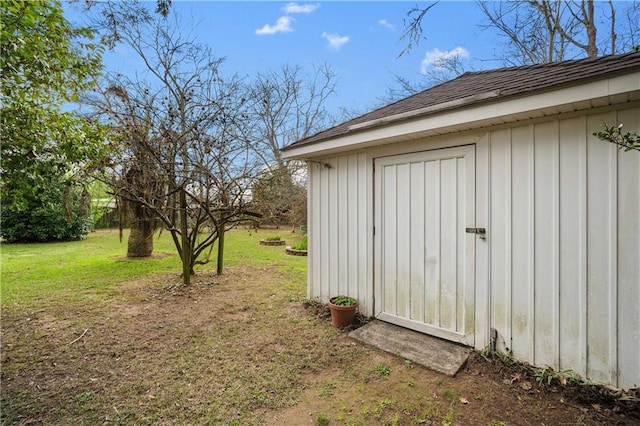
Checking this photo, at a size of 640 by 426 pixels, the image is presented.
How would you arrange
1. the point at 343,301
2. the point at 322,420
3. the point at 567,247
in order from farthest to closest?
the point at 343,301
the point at 567,247
the point at 322,420

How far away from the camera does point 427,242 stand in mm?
3299

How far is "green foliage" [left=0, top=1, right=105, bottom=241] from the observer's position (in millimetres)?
2299

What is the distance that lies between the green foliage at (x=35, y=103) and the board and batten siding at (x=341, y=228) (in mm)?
2828

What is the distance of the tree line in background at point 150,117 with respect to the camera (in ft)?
8.39

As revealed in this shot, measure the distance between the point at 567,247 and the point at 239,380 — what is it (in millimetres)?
3024

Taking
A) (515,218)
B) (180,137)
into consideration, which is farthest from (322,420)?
(180,137)

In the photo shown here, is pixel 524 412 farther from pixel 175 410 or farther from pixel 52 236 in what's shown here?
pixel 52 236

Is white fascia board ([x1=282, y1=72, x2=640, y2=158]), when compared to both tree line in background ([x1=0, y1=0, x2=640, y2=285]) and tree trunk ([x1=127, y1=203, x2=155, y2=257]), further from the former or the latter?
tree trunk ([x1=127, y1=203, x2=155, y2=257])

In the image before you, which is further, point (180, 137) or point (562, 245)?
point (180, 137)

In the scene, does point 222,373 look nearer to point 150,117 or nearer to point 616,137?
point 616,137

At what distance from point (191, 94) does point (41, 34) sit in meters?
3.44

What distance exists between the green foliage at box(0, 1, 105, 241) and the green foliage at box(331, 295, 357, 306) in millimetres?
3283

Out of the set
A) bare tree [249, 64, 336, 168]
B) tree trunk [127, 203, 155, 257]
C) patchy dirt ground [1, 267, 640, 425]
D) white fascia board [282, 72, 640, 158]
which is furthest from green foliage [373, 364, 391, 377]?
bare tree [249, 64, 336, 168]

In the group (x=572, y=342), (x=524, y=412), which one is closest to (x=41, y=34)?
(x=524, y=412)
